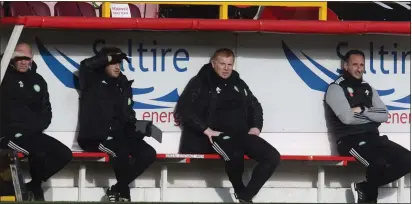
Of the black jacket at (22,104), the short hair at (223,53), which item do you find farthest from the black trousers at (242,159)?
the black jacket at (22,104)

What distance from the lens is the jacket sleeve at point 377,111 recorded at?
11.8 metres

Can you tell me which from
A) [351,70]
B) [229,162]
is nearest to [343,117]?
[351,70]

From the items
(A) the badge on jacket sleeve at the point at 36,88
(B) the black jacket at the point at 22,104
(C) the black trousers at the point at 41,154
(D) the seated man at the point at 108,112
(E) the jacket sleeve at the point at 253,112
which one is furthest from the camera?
(E) the jacket sleeve at the point at 253,112

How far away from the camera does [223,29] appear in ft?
37.8

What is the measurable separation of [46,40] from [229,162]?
7.01 feet

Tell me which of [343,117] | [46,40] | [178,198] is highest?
[46,40]

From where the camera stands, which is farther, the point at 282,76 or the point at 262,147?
the point at 282,76

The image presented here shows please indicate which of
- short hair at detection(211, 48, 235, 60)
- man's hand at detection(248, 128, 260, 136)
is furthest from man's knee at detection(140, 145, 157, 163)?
short hair at detection(211, 48, 235, 60)

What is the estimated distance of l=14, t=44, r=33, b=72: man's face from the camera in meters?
11.2

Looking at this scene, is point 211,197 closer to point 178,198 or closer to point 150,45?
point 178,198

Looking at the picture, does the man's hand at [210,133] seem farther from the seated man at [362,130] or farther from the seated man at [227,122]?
the seated man at [362,130]

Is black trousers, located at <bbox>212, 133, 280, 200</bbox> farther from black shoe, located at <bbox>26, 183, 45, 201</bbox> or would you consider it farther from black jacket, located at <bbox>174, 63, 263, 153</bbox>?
black shoe, located at <bbox>26, 183, 45, 201</bbox>

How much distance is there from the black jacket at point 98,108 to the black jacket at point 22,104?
0.36 metres

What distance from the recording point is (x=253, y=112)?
11.8 metres
